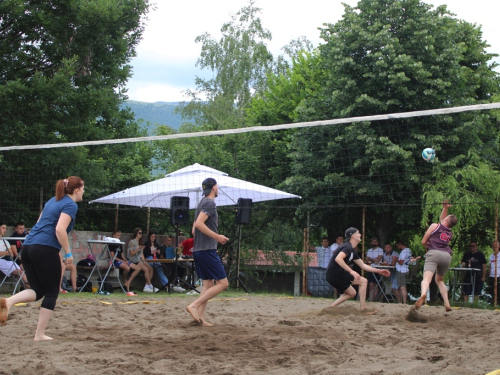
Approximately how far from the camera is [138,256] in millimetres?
11586

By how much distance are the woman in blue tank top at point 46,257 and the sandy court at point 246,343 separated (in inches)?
10.6

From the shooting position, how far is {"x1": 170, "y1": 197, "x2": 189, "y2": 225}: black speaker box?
10.8 metres

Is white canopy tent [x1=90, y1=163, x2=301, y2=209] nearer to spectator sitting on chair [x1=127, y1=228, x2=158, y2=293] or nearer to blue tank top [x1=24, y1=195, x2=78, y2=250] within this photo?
spectator sitting on chair [x1=127, y1=228, x2=158, y2=293]

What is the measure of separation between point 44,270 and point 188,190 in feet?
21.7

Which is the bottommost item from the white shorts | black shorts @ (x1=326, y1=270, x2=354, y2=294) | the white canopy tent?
the white shorts

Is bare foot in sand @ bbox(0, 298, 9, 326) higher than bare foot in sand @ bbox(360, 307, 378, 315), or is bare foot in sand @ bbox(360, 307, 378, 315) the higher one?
bare foot in sand @ bbox(0, 298, 9, 326)

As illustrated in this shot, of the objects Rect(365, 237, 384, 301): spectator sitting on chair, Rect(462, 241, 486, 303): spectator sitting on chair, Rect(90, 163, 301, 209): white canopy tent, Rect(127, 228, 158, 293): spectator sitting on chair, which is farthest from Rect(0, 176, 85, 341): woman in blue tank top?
Rect(462, 241, 486, 303): spectator sitting on chair

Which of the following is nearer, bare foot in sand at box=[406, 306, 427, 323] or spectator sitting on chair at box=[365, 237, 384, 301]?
bare foot in sand at box=[406, 306, 427, 323]

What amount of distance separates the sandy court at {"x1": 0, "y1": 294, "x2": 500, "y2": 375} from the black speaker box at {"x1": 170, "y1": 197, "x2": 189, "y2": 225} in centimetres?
363

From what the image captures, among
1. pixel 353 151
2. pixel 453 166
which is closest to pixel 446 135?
pixel 453 166

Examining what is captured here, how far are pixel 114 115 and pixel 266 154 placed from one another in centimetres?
506

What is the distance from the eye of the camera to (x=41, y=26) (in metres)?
12.1

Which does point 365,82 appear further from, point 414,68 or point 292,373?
point 292,373

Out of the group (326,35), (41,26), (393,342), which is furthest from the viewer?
(326,35)
